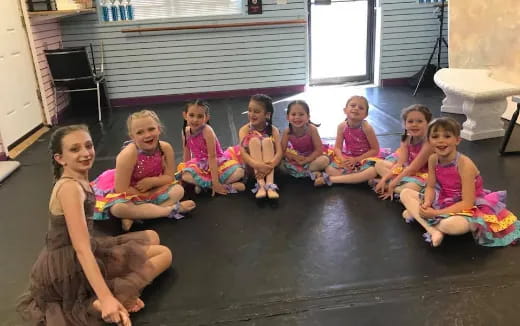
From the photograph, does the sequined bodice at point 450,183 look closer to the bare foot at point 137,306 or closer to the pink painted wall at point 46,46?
the bare foot at point 137,306

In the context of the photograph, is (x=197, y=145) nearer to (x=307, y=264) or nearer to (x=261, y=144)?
(x=261, y=144)

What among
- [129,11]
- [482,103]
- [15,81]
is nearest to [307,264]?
[482,103]

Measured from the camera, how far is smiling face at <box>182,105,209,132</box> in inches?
116

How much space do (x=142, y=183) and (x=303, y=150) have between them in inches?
47.2

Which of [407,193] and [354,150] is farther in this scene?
[354,150]

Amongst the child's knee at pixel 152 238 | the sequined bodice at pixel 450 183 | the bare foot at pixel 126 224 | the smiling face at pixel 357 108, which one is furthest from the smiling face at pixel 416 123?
the bare foot at pixel 126 224

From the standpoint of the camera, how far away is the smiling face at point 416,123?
2758 millimetres

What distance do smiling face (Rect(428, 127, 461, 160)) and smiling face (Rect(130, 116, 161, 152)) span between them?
154 cm

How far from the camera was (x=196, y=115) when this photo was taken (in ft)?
9.70

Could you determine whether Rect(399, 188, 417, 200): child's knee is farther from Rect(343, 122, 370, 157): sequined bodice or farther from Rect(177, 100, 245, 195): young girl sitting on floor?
Rect(177, 100, 245, 195): young girl sitting on floor

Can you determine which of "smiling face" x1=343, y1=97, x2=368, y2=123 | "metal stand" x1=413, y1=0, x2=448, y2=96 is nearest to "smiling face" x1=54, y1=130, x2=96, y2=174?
"smiling face" x1=343, y1=97, x2=368, y2=123

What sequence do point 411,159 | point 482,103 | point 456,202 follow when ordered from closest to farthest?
1. point 456,202
2. point 411,159
3. point 482,103

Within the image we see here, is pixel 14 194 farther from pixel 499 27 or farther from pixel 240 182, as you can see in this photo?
pixel 499 27

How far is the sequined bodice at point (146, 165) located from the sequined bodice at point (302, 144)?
1.00 m
